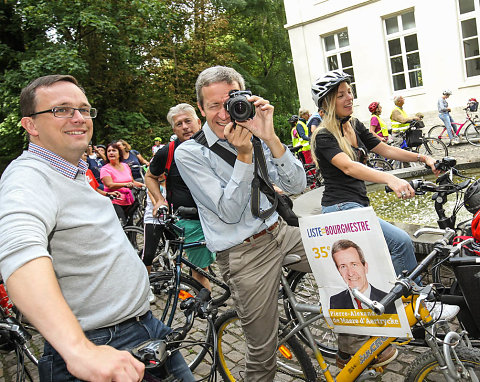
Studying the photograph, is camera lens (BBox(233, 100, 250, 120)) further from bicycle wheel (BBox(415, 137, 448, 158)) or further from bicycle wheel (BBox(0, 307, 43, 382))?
bicycle wheel (BBox(415, 137, 448, 158))

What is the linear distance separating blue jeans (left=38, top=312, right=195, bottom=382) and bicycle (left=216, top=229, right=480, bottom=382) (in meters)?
0.79

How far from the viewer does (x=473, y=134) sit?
12.5 metres

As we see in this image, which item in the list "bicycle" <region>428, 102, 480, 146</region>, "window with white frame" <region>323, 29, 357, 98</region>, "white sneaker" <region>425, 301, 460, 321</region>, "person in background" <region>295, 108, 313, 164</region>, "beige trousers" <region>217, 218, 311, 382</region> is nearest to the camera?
"white sneaker" <region>425, 301, 460, 321</region>

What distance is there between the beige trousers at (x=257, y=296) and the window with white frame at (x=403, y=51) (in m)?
15.2

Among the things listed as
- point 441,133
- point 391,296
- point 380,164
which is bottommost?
point 441,133

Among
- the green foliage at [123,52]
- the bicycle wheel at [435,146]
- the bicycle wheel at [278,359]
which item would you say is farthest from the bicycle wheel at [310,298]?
the green foliage at [123,52]

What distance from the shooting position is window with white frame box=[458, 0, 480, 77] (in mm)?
13570

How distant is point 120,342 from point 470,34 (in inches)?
638

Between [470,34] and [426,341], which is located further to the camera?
[470,34]

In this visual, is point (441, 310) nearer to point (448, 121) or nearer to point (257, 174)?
point (257, 174)

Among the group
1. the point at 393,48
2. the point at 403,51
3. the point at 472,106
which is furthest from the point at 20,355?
the point at 393,48

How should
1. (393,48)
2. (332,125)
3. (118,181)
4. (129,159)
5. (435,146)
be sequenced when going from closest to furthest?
(332,125) < (118,181) < (129,159) < (435,146) < (393,48)

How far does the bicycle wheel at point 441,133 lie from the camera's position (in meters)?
12.8

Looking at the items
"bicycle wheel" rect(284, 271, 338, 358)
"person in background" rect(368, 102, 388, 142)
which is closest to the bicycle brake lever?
"bicycle wheel" rect(284, 271, 338, 358)
